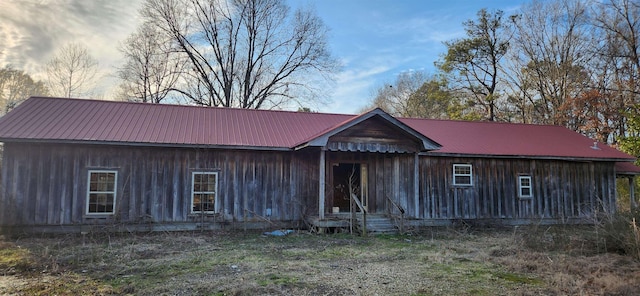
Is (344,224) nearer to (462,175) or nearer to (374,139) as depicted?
(374,139)

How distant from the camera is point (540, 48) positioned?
105 ft

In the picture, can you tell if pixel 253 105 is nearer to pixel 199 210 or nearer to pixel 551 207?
pixel 199 210

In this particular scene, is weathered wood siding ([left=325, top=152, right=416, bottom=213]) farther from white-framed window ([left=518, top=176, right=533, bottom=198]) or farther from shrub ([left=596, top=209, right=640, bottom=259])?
shrub ([left=596, top=209, right=640, bottom=259])

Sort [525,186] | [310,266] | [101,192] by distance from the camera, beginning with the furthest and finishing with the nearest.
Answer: [525,186]
[101,192]
[310,266]

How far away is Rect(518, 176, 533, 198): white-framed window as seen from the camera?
17.3 m

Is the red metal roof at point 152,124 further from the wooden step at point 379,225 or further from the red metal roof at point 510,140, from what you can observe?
the red metal roof at point 510,140

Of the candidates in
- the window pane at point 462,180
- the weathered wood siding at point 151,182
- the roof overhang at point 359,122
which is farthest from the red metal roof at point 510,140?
the weathered wood siding at point 151,182

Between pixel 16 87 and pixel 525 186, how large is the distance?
3985 cm

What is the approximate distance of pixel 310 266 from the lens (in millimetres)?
8688

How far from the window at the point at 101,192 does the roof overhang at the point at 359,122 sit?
20.1ft

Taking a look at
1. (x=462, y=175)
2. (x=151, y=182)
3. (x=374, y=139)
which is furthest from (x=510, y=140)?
(x=151, y=182)

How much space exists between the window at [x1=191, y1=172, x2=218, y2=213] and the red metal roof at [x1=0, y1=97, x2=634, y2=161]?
1.23 m

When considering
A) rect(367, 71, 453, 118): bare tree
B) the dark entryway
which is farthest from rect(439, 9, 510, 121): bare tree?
the dark entryway

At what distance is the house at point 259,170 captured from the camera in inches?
506
